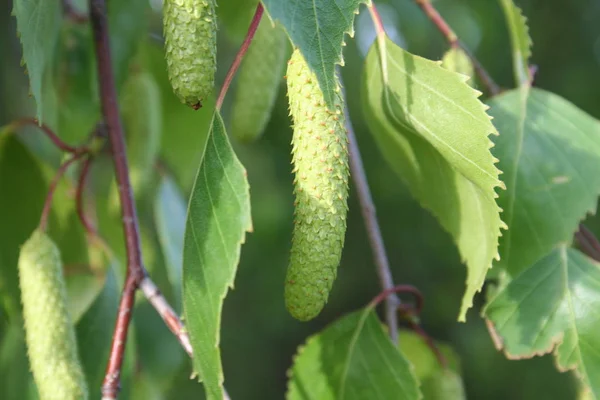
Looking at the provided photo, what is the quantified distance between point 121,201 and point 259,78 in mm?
250

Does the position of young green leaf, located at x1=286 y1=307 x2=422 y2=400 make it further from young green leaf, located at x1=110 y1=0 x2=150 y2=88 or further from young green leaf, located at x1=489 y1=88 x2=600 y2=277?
young green leaf, located at x1=110 y1=0 x2=150 y2=88

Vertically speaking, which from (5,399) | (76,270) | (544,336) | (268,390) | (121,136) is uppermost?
(121,136)

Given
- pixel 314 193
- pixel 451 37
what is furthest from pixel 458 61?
pixel 314 193

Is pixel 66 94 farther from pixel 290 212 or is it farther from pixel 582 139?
pixel 290 212

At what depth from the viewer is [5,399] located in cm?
109

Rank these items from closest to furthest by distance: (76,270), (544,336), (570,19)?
(544,336) < (76,270) < (570,19)

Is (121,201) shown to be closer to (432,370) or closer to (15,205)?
(15,205)

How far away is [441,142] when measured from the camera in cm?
73

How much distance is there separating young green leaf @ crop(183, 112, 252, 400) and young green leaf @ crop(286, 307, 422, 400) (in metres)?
0.34

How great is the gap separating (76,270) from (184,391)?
407 centimetres

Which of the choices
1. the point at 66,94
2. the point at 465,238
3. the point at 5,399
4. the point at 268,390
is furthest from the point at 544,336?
the point at 268,390

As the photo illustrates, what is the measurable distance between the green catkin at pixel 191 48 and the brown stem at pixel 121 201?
0.27 meters

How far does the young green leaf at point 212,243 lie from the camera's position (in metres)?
0.64

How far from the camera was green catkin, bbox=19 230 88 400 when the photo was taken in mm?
821
